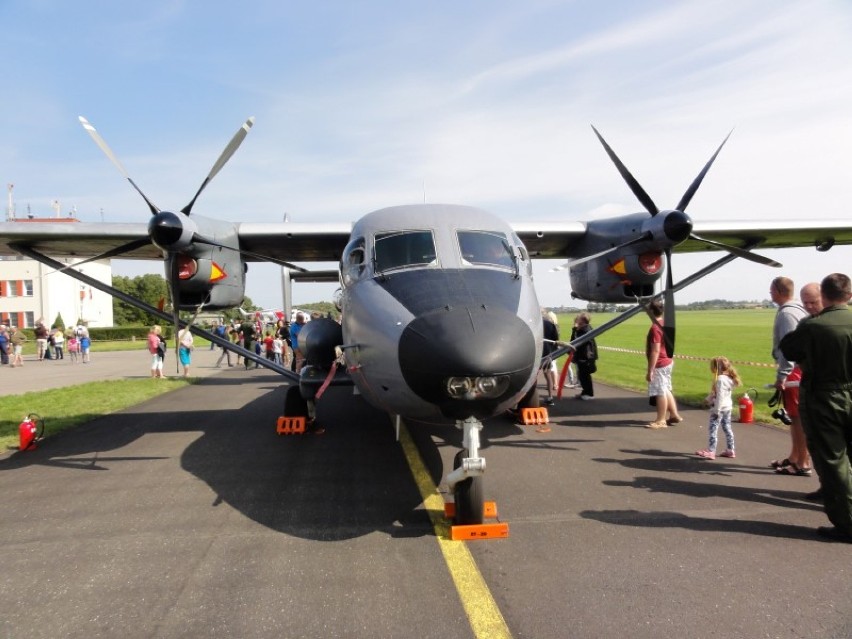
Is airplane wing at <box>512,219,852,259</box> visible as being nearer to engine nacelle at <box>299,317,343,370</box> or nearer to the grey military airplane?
the grey military airplane

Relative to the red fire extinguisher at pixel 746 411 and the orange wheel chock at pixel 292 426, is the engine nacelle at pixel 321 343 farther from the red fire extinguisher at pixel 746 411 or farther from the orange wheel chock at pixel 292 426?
the red fire extinguisher at pixel 746 411

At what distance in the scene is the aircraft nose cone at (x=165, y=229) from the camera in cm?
743

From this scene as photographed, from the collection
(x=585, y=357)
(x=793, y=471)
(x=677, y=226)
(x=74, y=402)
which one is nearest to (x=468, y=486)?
(x=793, y=471)

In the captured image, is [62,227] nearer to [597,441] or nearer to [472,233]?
[472,233]

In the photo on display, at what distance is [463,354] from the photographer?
13.0ft

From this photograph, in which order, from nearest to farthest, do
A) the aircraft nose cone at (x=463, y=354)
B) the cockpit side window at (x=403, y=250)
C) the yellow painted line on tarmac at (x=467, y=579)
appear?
the yellow painted line on tarmac at (x=467, y=579)
the aircraft nose cone at (x=463, y=354)
the cockpit side window at (x=403, y=250)

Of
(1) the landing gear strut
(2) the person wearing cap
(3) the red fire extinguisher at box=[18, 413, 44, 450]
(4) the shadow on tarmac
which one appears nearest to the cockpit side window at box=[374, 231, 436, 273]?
(1) the landing gear strut

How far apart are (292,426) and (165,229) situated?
354 centimetres

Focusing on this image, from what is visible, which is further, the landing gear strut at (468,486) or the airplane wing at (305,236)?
the airplane wing at (305,236)

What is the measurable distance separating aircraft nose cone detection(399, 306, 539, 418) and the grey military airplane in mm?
11

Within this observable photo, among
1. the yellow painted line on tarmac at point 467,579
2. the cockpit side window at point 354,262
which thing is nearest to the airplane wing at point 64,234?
the cockpit side window at point 354,262

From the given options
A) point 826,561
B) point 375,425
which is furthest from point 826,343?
point 375,425

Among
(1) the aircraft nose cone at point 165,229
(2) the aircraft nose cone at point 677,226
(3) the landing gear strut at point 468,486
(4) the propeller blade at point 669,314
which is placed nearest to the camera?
(3) the landing gear strut at point 468,486

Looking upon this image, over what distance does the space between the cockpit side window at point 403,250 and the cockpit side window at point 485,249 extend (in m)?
0.36
